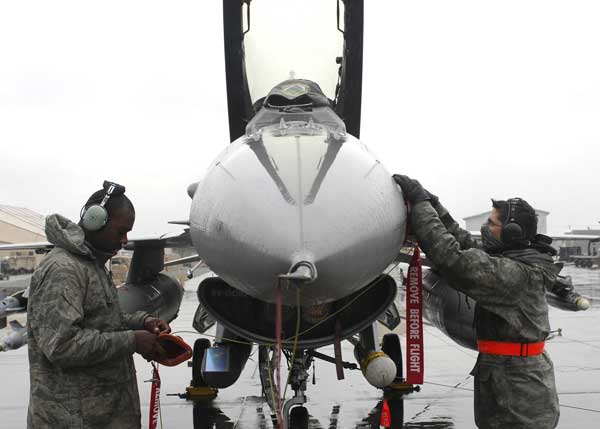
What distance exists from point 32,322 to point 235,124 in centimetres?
299

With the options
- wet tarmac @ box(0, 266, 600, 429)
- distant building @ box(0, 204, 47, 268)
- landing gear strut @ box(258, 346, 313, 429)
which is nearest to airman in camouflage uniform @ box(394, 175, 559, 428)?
landing gear strut @ box(258, 346, 313, 429)

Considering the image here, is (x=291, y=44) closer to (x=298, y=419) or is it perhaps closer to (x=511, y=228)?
(x=511, y=228)

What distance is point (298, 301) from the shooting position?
283 centimetres

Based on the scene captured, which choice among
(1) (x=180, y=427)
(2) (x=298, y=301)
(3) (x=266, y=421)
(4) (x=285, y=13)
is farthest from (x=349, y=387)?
(2) (x=298, y=301)

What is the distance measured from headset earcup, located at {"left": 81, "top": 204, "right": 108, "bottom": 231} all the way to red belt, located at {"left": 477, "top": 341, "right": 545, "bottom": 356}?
2254 mm

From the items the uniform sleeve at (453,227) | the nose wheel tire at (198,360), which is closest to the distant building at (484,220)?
the nose wheel tire at (198,360)

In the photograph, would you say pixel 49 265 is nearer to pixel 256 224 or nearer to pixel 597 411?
pixel 256 224

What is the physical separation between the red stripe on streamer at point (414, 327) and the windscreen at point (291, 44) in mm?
2468

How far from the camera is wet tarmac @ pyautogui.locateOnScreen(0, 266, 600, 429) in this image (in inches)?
253

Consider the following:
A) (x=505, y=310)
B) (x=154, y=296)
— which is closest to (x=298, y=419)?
(x=505, y=310)

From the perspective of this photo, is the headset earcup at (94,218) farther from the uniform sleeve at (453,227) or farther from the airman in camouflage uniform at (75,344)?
the uniform sleeve at (453,227)

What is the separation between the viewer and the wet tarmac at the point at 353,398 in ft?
21.1

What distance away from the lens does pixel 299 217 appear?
8.57 ft

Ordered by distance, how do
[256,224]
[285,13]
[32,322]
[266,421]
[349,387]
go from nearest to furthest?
[256,224] → [32,322] → [285,13] → [266,421] → [349,387]
